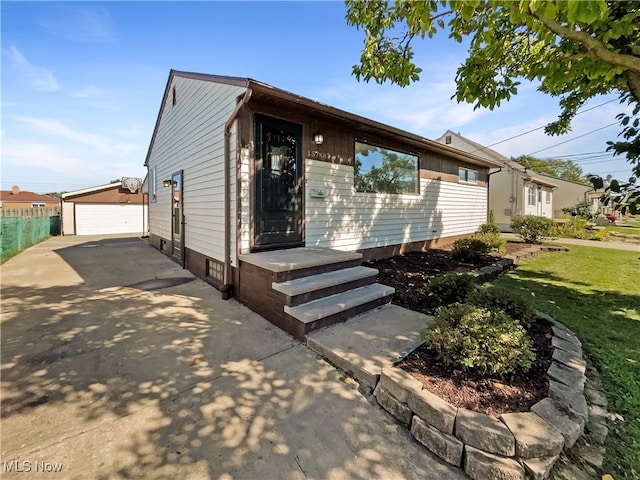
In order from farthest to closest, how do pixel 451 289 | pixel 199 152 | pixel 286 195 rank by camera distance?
pixel 199 152 → pixel 286 195 → pixel 451 289

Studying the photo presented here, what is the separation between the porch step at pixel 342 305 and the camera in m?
3.33

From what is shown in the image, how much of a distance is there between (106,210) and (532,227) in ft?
75.7

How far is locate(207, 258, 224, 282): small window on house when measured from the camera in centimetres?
520

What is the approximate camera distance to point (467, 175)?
10797mm

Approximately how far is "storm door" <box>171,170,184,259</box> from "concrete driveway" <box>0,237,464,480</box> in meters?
3.36

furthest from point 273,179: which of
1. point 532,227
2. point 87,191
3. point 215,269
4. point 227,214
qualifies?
point 87,191

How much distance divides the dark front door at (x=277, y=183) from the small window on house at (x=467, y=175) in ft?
24.9

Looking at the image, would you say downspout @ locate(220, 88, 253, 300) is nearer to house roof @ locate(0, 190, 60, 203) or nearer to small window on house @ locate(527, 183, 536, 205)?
small window on house @ locate(527, 183, 536, 205)

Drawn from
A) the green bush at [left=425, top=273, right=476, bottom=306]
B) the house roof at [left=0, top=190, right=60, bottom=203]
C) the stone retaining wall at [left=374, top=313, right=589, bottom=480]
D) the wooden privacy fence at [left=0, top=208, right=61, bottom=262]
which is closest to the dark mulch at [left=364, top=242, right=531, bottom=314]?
the green bush at [left=425, top=273, right=476, bottom=306]

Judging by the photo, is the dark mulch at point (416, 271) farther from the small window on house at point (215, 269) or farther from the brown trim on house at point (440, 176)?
the small window on house at point (215, 269)

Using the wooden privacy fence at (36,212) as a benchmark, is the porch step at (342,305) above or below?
below

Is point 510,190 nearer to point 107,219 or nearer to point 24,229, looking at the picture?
point 24,229

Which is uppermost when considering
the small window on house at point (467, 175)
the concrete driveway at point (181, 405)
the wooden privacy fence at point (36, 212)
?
the small window on house at point (467, 175)

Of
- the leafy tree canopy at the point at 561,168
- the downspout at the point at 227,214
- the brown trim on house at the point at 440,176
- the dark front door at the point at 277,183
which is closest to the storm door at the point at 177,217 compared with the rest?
the downspout at the point at 227,214
